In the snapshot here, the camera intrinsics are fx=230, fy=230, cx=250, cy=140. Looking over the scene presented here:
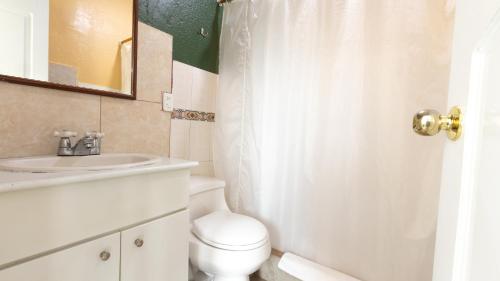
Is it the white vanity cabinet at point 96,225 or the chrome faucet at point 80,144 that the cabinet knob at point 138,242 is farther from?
the chrome faucet at point 80,144

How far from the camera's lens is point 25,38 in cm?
85

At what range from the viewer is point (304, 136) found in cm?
130

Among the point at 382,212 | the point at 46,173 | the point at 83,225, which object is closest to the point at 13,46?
the point at 46,173

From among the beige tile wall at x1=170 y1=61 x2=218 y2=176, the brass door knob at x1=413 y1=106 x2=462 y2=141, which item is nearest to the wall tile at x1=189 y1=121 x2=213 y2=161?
the beige tile wall at x1=170 y1=61 x2=218 y2=176

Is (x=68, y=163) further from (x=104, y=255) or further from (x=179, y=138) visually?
(x=179, y=138)

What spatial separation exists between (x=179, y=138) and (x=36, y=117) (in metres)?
0.68

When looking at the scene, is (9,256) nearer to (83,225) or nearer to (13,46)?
(83,225)

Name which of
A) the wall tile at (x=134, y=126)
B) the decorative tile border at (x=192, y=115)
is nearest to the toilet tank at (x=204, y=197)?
the wall tile at (x=134, y=126)

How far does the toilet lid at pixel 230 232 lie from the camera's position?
1.06 meters

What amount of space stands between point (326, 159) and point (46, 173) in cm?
113

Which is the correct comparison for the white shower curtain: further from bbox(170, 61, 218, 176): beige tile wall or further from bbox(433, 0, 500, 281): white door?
bbox(433, 0, 500, 281): white door

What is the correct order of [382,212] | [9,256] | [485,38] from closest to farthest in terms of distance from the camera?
[485,38]
[9,256]
[382,212]

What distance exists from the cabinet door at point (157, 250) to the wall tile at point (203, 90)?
0.84 meters

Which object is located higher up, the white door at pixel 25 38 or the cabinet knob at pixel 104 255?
the white door at pixel 25 38
